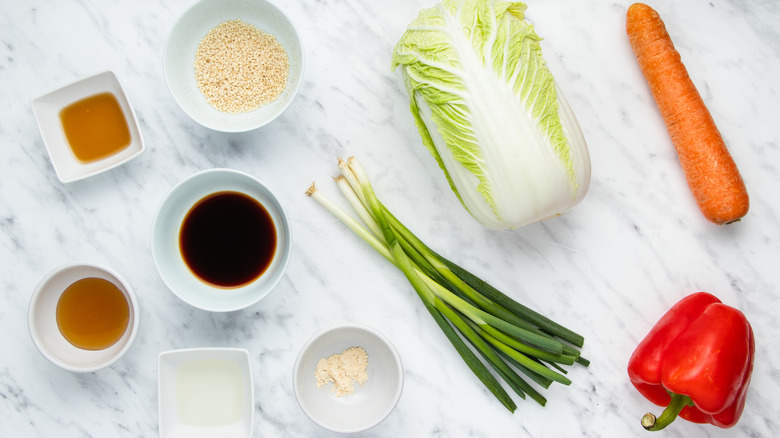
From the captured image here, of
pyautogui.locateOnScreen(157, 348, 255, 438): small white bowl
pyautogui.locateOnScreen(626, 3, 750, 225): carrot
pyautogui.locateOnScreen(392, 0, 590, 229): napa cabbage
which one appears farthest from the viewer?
pyautogui.locateOnScreen(626, 3, 750, 225): carrot

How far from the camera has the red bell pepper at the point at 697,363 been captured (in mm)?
1495

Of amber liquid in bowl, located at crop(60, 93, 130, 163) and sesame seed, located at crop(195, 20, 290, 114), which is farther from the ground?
sesame seed, located at crop(195, 20, 290, 114)

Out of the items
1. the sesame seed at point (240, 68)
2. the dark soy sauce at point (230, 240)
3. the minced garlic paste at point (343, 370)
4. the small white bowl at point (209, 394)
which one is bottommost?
the small white bowl at point (209, 394)

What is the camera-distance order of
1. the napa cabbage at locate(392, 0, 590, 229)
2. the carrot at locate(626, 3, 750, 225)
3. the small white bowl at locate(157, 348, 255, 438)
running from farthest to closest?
the carrot at locate(626, 3, 750, 225), the small white bowl at locate(157, 348, 255, 438), the napa cabbage at locate(392, 0, 590, 229)

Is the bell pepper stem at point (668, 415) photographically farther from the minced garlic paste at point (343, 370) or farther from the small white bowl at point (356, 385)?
the minced garlic paste at point (343, 370)

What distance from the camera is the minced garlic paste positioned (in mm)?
1588

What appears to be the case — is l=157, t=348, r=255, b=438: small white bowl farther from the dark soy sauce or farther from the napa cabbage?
the napa cabbage

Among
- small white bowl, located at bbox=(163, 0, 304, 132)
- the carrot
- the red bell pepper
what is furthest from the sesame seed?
the red bell pepper

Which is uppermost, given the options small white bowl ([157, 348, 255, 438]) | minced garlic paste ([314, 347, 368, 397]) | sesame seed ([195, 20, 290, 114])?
sesame seed ([195, 20, 290, 114])

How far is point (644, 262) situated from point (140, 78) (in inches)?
57.4

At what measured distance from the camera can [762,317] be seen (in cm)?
168

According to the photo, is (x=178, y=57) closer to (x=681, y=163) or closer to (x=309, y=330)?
(x=309, y=330)

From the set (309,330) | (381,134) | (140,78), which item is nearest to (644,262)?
(381,134)

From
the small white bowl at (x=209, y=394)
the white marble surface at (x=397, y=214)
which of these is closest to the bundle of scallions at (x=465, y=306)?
the white marble surface at (x=397, y=214)
